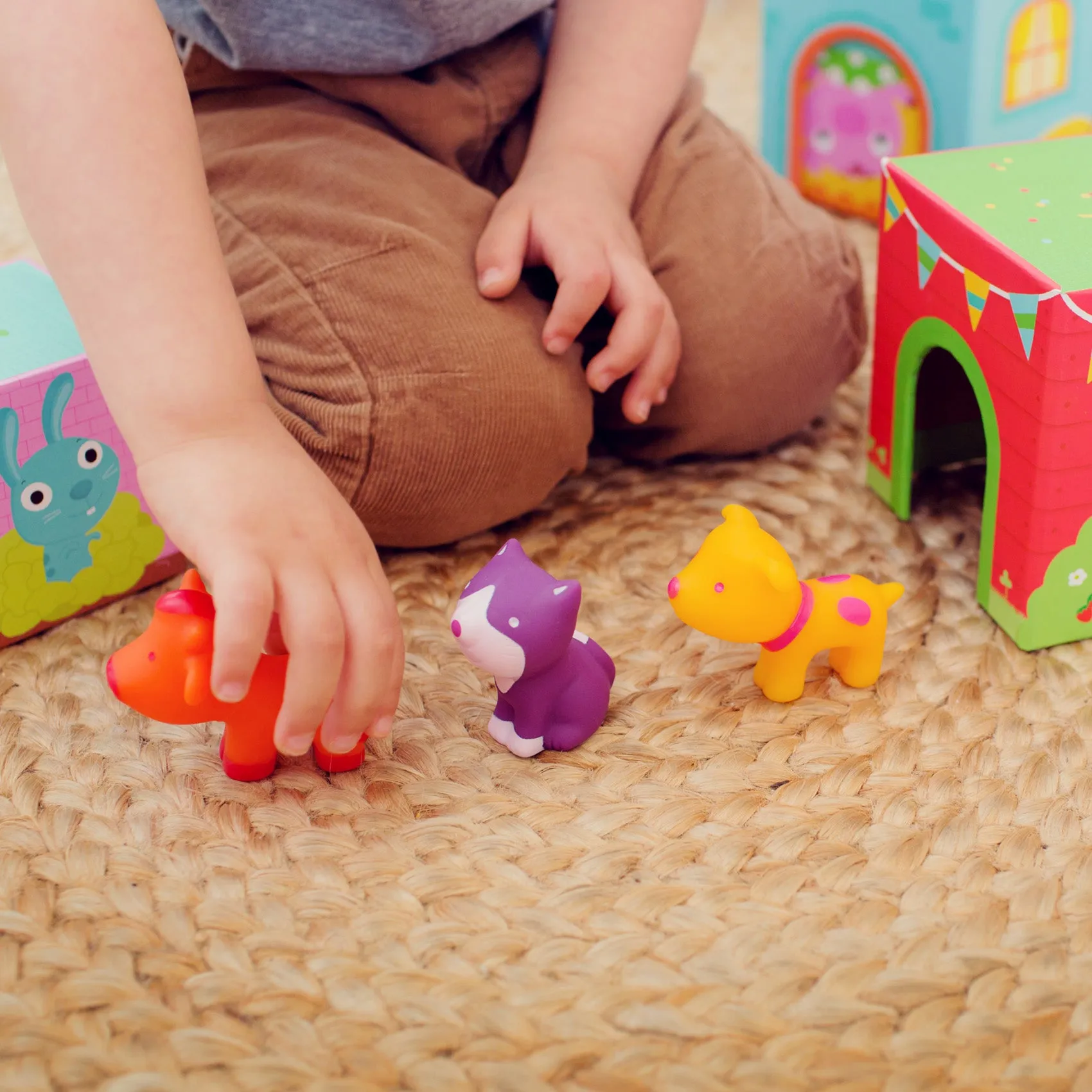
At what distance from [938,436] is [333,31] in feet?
1.38

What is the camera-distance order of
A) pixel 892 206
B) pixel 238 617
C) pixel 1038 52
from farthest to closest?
pixel 1038 52
pixel 892 206
pixel 238 617

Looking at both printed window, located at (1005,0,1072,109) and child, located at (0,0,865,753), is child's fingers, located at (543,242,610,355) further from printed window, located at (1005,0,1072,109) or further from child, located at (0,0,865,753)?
printed window, located at (1005,0,1072,109)

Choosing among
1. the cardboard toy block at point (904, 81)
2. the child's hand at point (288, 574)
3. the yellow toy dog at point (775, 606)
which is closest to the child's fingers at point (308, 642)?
the child's hand at point (288, 574)

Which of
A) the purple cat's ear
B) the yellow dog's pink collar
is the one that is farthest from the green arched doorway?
the purple cat's ear

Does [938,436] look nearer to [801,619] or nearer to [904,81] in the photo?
[801,619]

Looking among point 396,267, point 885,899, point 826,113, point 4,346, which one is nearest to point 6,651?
point 4,346

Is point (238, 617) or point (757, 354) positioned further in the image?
point (757, 354)

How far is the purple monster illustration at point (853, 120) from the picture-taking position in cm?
106

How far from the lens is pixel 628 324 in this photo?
69 centimetres

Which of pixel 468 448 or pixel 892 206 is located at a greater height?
pixel 892 206

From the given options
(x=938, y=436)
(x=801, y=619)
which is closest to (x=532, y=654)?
(x=801, y=619)

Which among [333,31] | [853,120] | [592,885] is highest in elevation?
[333,31]

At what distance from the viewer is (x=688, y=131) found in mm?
835

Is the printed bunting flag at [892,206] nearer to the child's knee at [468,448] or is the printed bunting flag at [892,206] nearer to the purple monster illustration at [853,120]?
the child's knee at [468,448]
